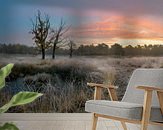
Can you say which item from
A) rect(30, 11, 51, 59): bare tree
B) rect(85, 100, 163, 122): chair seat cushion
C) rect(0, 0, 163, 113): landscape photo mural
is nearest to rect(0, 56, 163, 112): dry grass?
rect(0, 0, 163, 113): landscape photo mural

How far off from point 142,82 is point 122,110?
2.43 feet

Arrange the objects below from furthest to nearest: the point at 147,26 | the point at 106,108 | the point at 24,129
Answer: the point at 147,26
the point at 24,129
the point at 106,108

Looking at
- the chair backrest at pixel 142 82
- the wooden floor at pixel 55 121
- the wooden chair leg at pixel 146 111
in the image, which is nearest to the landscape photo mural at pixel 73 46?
the wooden floor at pixel 55 121

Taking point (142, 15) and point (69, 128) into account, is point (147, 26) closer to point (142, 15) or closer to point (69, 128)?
point (142, 15)

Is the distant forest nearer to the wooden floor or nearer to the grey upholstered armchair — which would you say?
the wooden floor

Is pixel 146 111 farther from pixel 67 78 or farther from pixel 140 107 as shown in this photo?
pixel 67 78

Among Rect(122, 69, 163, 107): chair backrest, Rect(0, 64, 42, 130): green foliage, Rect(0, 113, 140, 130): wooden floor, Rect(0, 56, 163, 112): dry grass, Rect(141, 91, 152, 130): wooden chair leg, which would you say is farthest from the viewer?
Rect(0, 56, 163, 112): dry grass

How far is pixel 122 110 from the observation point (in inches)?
96.6

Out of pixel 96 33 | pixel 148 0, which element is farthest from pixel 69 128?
pixel 148 0

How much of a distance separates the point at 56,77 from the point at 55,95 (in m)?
0.25

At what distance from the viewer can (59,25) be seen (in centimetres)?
423

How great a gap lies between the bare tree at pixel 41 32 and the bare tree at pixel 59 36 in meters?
0.08

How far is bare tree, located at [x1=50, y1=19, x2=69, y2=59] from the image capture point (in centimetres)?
421

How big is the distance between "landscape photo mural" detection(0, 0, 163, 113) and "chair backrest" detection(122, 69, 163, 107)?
990 millimetres
